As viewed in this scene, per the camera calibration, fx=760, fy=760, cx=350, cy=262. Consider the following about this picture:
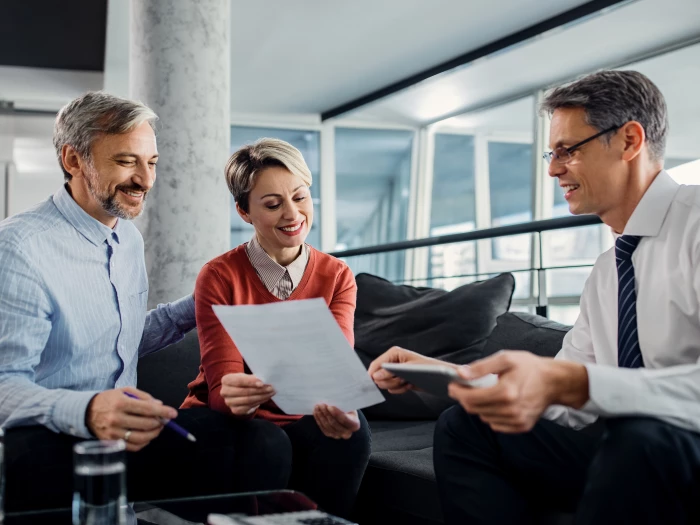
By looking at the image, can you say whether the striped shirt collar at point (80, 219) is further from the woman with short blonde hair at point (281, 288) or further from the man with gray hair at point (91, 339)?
the woman with short blonde hair at point (281, 288)

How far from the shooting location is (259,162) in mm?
1957

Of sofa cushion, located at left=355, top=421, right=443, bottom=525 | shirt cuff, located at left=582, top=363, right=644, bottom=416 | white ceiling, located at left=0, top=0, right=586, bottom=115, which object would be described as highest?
white ceiling, located at left=0, top=0, right=586, bottom=115

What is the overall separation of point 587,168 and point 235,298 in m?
0.88

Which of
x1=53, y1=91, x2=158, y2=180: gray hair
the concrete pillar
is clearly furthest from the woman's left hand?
the concrete pillar

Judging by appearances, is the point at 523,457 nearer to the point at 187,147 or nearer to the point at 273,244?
the point at 273,244

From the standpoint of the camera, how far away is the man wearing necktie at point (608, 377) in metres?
1.08

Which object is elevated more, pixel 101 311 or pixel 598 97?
pixel 598 97

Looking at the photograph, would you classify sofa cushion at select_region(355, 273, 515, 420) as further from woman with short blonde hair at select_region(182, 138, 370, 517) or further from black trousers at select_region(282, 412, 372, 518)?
black trousers at select_region(282, 412, 372, 518)

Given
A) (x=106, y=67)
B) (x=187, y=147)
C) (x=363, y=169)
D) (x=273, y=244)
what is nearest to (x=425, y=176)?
(x=363, y=169)

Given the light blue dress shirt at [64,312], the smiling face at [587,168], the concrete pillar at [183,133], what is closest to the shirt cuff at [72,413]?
the light blue dress shirt at [64,312]

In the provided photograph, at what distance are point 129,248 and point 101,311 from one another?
9.6 inches

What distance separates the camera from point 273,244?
198cm

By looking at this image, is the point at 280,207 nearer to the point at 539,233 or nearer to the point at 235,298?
the point at 235,298

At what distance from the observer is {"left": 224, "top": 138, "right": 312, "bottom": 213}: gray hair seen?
194cm
